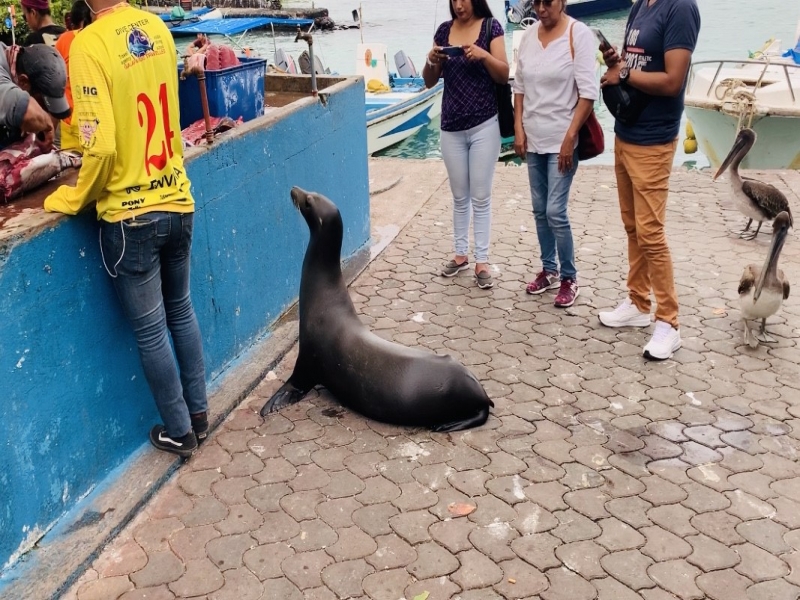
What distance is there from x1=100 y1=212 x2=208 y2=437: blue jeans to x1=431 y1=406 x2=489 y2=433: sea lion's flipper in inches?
51.4

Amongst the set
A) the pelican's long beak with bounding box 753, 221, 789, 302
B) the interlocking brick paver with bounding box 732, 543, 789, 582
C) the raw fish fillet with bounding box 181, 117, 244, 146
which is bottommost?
the interlocking brick paver with bounding box 732, 543, 789, 582

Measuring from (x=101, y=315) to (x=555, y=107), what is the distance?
11.0 ft

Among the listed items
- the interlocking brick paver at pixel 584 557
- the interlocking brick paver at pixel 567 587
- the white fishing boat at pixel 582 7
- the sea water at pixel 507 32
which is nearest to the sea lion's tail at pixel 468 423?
the interlocking brick paver at pixel 584 557

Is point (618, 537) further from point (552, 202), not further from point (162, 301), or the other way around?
point (552, 202)

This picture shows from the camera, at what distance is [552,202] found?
5.53 m

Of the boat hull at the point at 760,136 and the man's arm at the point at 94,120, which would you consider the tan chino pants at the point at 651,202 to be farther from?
the boat hull at the point at 760,136

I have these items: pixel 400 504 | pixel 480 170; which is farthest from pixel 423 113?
pixel 400 504

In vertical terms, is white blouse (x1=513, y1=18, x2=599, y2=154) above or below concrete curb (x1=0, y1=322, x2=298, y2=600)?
above

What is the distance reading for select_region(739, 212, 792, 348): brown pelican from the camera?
4984 millimetres

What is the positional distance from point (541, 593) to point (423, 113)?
16067mm

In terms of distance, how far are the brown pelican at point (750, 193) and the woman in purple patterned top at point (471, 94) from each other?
7.68ft

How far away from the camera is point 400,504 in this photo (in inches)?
146

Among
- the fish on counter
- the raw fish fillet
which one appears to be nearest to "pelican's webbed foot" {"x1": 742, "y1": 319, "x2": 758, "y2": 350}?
the raw fish fillet

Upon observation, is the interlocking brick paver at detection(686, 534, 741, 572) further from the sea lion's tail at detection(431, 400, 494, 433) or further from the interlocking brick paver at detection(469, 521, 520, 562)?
the sea lion's tail at detection(431, 400, 494, 433)
